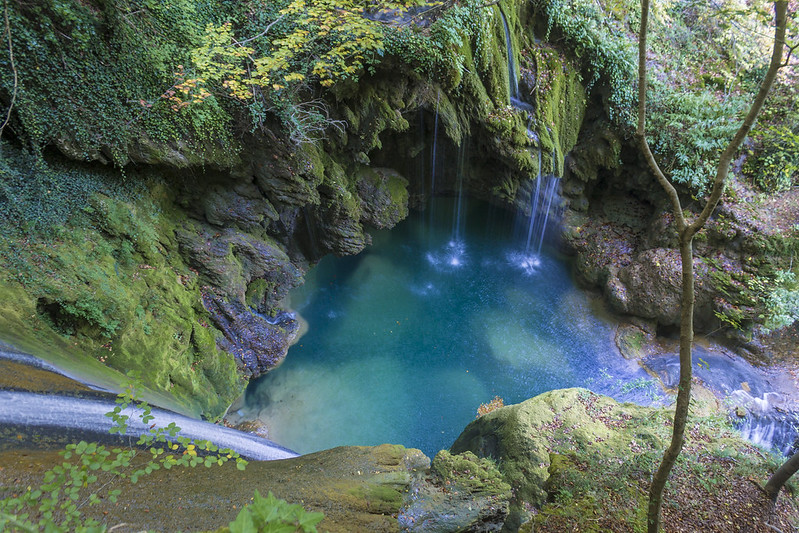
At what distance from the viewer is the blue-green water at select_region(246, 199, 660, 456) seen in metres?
8.56

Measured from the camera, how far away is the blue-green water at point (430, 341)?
28.1 ft

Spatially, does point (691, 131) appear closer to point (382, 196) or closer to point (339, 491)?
point (382, 196)

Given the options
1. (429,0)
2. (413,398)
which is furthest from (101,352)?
(429,0)

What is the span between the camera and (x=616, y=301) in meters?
10.7

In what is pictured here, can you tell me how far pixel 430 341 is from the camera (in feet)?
33.5

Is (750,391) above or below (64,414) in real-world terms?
below

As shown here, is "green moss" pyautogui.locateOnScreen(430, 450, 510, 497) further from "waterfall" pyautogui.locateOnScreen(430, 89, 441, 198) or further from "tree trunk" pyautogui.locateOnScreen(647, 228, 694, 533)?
"waterfall" pyautogui.locateOnScreen(430, 89, 441, 198)

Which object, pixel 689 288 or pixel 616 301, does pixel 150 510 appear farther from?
pixel 616 301

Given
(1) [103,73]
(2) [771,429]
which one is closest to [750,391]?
(2) [771,429]

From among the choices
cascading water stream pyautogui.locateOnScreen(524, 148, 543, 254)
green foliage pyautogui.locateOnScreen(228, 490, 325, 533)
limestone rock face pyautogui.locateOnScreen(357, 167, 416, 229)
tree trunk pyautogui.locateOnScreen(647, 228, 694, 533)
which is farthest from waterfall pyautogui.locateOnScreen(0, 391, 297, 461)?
cascading water stream pyautogui.locateOnScreen(524, 148, 543, 254)

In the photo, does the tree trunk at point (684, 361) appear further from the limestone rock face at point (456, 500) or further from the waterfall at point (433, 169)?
the waterfall at point (433, 169)

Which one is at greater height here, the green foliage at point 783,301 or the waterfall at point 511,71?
the waterfall at point 511,71

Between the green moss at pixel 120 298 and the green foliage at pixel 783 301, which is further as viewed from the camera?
the green foliage at pixel 783 301

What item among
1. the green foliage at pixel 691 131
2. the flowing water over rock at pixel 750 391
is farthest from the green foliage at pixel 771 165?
the flowing water over rock at pixel 750 391
